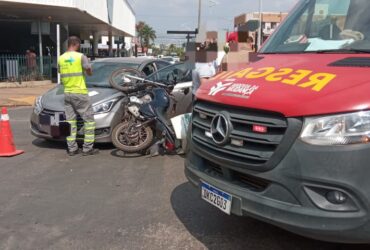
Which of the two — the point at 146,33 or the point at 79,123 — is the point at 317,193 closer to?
the point at 79,123

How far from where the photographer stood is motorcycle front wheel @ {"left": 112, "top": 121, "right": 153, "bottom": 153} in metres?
7.38

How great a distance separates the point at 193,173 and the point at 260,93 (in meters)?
1.01

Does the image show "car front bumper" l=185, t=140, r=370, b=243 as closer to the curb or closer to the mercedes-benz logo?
the mercedes-benz logo

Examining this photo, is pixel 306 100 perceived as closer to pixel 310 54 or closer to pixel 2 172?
pixel 310 54

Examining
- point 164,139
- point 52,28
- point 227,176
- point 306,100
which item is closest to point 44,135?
point 164,139

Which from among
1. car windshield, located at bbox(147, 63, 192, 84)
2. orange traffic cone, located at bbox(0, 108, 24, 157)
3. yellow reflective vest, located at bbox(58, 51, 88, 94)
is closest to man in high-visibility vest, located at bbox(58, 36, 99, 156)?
yellow reflective vest, located at bbox(58, 51, 88, 94)

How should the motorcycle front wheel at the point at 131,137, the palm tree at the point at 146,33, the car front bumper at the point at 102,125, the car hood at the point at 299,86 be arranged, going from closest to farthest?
the car hood at the point at 299,86
the motorcycle front wheel at the point at 131,137
the car front bumper at the point at 102,125
the palm tree at the point at 146,33

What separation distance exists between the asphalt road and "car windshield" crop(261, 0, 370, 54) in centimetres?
166

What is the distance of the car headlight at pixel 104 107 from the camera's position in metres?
7.73

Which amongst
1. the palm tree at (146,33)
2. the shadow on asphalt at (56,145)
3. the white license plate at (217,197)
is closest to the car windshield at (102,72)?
the shadow on asphalt at (56,145)

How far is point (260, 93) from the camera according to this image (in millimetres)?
3346

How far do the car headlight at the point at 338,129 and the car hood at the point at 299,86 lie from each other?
0.15 ft

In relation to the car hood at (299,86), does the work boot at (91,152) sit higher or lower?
lower

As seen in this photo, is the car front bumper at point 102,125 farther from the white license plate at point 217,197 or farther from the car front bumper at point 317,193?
the car front bumper at point 317,193
